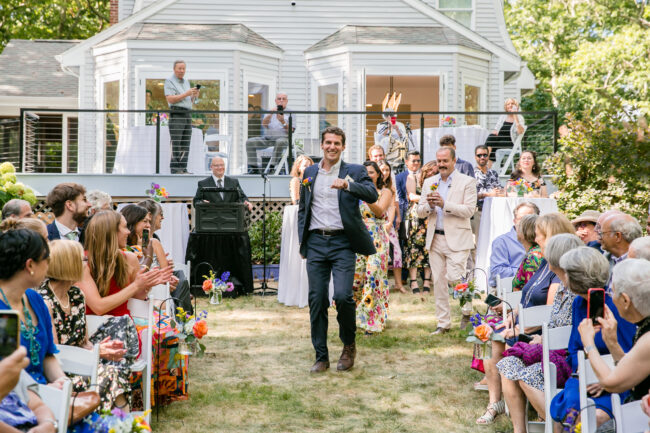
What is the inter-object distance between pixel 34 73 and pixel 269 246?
1471 cm

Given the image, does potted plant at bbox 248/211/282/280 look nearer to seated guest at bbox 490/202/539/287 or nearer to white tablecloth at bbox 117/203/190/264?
white tablecloth at bbox 117/203/190/264

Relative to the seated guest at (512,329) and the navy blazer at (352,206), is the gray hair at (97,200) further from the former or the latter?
the seated guest at (512,329)

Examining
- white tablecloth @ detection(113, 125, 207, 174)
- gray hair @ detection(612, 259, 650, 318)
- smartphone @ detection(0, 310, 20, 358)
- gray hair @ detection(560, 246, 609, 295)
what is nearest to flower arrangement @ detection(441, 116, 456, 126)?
white tablecloth @ detection(113, 125, 207, 174)

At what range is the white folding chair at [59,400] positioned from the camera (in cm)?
309

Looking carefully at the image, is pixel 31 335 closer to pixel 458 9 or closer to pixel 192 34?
pixel 192 34

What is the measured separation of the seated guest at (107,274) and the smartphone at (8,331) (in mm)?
2712

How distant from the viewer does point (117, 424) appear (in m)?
3.22

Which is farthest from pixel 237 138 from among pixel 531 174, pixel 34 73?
pixel 34 73

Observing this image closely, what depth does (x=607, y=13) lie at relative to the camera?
80.4ft

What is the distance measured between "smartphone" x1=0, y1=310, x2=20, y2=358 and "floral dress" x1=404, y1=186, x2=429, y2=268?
27.9ft

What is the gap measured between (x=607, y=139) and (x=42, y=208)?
29.8 feet

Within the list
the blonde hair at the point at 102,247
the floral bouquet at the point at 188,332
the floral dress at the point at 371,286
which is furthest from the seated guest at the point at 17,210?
the floral dress at the point at 371,286

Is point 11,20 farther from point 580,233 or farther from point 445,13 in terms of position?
point 580,233

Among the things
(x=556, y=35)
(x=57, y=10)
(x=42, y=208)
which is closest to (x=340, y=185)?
(x=42, y=208)
